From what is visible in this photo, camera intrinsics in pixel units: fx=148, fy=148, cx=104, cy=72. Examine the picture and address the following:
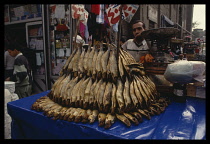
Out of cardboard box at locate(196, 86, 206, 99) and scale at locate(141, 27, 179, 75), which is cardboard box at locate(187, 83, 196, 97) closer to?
→ cardboard box at locate(196, 86, 206, 99)

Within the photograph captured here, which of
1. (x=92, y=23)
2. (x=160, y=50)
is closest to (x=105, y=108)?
(x=160, y=50)

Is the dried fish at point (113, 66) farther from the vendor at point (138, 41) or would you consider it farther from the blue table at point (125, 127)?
the vendor at point (138, 41)

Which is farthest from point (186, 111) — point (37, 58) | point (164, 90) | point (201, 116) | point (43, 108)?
point (37, 58)

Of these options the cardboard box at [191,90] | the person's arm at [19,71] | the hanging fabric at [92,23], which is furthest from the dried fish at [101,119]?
the hanging fabric at [92,23]

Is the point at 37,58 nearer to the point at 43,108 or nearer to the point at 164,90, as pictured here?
the point at 43,108

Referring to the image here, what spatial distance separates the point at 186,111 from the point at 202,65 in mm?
728

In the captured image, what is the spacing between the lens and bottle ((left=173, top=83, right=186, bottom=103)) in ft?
8.02

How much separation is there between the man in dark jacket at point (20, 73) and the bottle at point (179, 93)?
14.4 ft

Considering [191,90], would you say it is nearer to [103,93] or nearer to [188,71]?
[188,71]

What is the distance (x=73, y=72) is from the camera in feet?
7.92

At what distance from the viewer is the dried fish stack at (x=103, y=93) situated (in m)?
1.87

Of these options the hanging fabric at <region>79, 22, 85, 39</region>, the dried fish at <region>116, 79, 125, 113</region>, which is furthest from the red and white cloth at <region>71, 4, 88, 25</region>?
the hanging fabric at <region>79, 22, 85, 39</region>

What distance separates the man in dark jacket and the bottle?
173 inches

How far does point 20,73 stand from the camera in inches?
184
